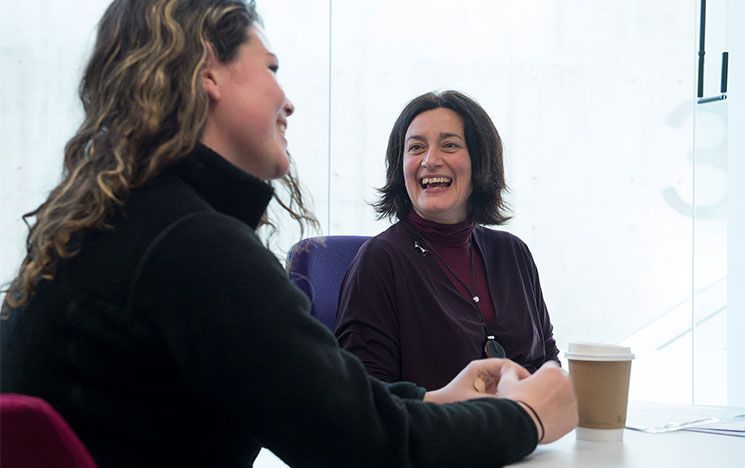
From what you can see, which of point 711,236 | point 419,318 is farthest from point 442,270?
point 711,236

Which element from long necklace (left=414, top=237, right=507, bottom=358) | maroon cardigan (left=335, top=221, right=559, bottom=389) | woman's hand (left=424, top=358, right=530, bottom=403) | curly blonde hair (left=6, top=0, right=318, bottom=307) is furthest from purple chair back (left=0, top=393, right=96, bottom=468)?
long necklace (left=414, top=237, right=507, bottom=358)

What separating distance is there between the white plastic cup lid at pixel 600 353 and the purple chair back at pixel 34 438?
74 centimetres

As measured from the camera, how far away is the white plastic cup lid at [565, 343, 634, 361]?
3.93 feet

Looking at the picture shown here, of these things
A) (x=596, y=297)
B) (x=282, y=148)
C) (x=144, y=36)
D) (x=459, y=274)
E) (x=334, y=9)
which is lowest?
(x=596, y=297)

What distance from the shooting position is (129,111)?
3.37 feet

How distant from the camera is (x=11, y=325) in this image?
0.97 meters

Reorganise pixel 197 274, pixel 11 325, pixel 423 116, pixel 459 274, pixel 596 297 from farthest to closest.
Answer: pixel 596 297, pixel 423 116, pixel 459 274, pixel 11 325, pixel 197 274

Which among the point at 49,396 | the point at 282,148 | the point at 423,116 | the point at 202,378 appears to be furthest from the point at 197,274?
the point at 423,116

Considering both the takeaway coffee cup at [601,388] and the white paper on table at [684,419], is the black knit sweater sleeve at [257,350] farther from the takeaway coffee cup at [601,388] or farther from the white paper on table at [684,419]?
the white paper on table at [684,419]

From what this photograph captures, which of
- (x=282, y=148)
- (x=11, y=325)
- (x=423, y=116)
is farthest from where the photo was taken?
(x=423, y=116)

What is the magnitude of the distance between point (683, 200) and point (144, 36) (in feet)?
10.7

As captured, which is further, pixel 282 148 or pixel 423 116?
pixel 423 116

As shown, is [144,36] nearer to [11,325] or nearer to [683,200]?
→ [11,325]

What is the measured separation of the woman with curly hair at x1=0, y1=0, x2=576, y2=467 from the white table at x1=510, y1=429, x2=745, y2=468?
0.05 m
